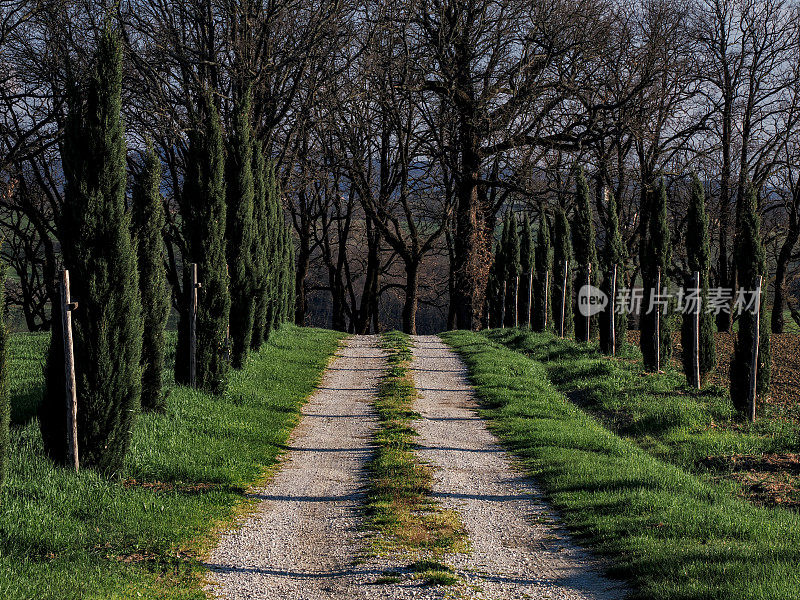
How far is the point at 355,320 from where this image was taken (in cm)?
4216

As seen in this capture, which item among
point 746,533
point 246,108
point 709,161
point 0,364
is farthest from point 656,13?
point 0,364

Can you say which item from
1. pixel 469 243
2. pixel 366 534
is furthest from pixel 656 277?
pixel 366 534

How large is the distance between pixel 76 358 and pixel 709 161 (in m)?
30.6

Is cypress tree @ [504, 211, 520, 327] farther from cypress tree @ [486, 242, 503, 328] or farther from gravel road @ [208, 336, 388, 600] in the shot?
gravel road @ [208, 336, 388, 600]

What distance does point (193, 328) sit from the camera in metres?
12.4

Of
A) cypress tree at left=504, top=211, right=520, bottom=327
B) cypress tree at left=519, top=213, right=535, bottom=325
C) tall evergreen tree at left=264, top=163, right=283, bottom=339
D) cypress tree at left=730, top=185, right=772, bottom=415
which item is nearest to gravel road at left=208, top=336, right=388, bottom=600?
cypress tree at left=730, top=185, right=772, bottom=415

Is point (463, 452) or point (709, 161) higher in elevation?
point (709, 161)

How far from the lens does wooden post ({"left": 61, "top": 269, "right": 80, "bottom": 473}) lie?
721 cm

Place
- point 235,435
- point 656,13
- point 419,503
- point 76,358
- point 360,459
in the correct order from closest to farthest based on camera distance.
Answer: point 419,503
point 76,358
point 360,459
point 235,435
point 656,13

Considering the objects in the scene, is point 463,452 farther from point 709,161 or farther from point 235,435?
point 709,161

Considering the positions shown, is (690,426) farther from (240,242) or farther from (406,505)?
(240,242)

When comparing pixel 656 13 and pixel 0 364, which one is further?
pixel 656 13

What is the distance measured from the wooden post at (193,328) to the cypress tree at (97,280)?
14.1 feet

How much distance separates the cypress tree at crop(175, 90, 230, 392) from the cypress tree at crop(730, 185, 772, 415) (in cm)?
928
